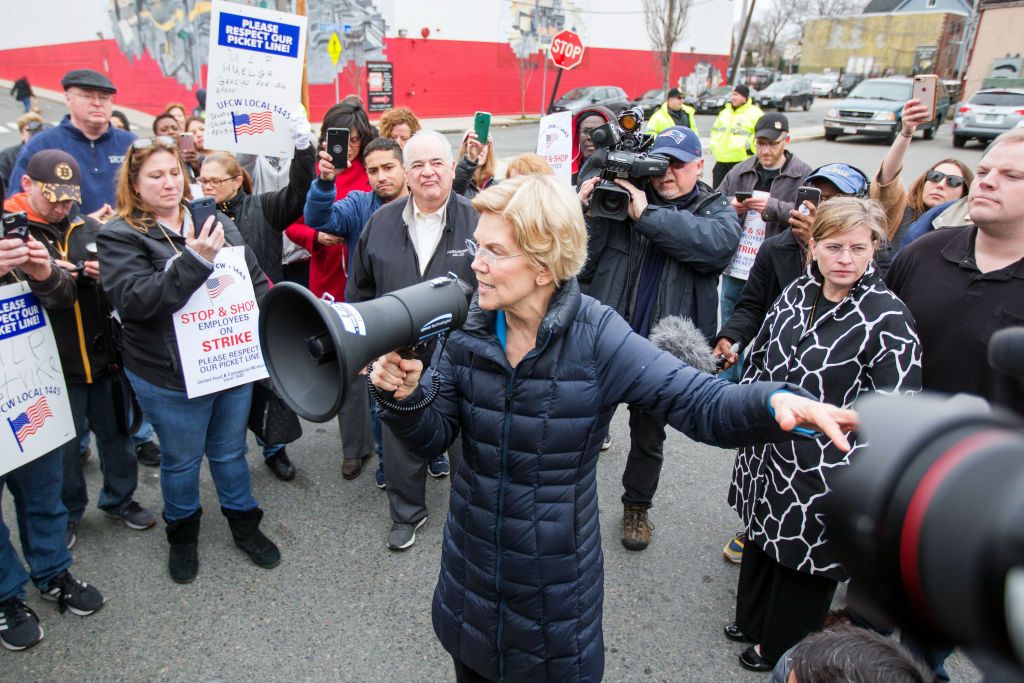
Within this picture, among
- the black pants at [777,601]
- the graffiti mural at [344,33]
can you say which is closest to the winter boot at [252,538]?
the black pants at [777,601]

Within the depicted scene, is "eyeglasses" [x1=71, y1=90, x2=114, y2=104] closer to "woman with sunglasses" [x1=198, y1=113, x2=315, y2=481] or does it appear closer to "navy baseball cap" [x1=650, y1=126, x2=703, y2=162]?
"woman with sunglasses" [x1=198, y1=113, x2=315, y2=481]

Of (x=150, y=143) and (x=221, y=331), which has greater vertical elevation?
(x=150, y=143)

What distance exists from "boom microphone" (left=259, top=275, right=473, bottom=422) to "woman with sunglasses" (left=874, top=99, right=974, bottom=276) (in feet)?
6.92

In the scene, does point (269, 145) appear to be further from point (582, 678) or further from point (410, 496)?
point (582, 678)

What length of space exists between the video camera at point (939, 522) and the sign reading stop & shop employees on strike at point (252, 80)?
12.0 feet

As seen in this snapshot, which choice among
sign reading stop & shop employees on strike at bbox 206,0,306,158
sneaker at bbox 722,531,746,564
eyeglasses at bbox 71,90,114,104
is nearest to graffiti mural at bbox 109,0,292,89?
eyeglasses at bbox 71,90,114,104

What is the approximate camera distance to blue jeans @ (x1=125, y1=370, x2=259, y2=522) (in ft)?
9.68

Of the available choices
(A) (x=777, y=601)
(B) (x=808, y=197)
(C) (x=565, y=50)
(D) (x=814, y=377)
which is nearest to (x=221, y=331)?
(D) (x=814, y=377)

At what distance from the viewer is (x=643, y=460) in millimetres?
3469

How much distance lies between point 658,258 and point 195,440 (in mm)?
2371

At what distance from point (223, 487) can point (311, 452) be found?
1.18 meters

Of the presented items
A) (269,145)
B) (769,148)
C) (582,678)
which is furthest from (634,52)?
(582,678)

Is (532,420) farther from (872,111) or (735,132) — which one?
(872,111)

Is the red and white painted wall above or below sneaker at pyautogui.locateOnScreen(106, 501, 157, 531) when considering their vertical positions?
above
